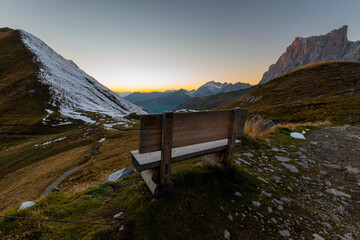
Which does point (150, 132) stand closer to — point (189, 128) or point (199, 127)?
point (189, 128)

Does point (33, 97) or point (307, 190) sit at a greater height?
point (307, 190)

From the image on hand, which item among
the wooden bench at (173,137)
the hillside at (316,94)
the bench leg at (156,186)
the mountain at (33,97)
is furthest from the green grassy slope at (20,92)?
→ the hillside at (316,94)

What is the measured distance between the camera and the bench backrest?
2962mm

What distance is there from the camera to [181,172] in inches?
166

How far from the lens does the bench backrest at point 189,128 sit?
2.96m

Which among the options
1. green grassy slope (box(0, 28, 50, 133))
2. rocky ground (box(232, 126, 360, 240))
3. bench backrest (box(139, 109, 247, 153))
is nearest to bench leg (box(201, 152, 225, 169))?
bench backrest (box(139, 109, 247, 153))

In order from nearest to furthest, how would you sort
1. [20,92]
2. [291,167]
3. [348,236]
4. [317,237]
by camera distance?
[317,237] → [348,236] → [291,167] → [20,92]

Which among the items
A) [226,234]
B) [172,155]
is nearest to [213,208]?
[226,234]

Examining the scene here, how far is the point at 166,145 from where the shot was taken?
3.15 m

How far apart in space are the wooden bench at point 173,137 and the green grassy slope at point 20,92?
5756cm

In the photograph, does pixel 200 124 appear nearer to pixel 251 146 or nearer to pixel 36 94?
pixel 251 146

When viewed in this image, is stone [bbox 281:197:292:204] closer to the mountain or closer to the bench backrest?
the bench backrest

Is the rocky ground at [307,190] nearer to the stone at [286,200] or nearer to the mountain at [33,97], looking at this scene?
the stone at [286,200]

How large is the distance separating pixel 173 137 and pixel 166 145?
9.8 inches
